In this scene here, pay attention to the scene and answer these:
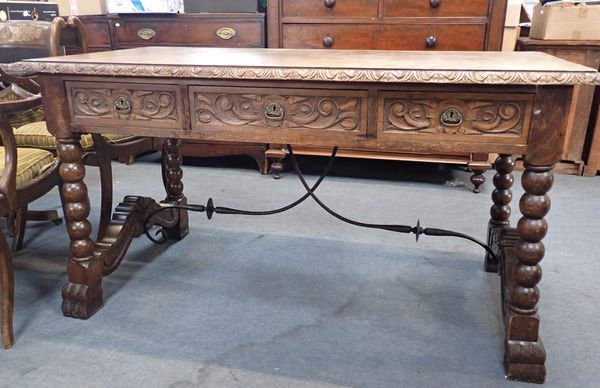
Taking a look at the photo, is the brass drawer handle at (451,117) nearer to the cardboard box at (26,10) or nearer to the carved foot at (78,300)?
the carved foot at (78,300)

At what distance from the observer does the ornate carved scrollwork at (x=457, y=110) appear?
1.21 meters

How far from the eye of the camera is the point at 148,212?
1.95 meters

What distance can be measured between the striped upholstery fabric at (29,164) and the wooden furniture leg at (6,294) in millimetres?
185

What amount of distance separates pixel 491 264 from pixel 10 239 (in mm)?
1960

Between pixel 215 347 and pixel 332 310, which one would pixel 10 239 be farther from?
pixel 332 310

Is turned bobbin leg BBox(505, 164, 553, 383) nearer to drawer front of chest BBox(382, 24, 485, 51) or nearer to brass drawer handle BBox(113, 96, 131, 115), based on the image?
brass drawer handle BBox(113, 96, 131, 115)

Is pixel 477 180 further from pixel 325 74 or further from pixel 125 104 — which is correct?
pixel 125 104

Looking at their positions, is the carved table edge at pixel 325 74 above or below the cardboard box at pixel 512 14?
below

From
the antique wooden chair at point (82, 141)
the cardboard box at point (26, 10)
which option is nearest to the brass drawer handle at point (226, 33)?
the antique wooden chair at point (82, 141)

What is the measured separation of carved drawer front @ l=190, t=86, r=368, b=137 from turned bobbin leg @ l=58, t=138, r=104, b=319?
42 centimetres

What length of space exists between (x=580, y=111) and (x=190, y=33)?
2.33 metres

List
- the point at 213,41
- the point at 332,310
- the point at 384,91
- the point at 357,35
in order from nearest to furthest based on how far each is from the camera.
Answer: the point at 384,91
the point at 332,310
the point at 357,35
the point at 213,41

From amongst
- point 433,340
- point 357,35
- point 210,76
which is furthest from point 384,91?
point 357,35

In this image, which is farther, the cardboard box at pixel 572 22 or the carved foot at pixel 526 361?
the cardboard box at pixel 572 22
